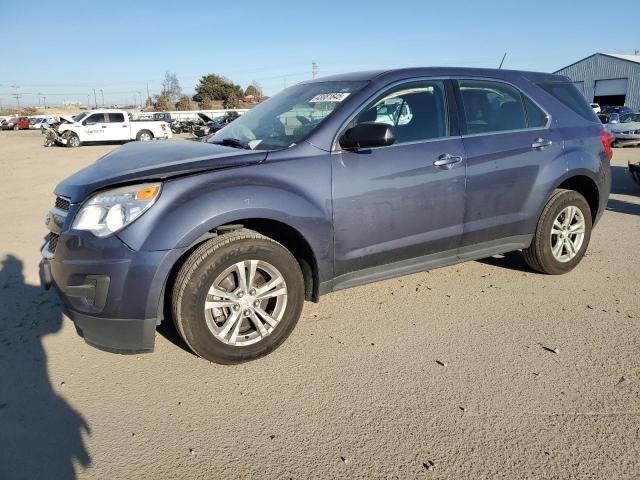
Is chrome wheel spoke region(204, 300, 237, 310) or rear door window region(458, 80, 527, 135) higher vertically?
rear door window region(458, 80, 527, 135)

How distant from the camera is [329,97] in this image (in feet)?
12.0

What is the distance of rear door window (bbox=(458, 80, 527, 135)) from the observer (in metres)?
3.94

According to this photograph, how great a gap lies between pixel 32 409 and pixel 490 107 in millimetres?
3905

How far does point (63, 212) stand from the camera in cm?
304

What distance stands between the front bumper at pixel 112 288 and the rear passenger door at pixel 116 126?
1012 inches

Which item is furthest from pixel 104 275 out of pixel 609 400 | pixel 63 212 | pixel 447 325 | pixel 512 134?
pixel 512 134

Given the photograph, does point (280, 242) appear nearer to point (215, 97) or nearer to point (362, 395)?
point (362, 395)

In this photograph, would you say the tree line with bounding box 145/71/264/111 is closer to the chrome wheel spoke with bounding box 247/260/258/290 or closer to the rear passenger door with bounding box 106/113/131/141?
the rear passenger door with bounding box 106/113/131/141

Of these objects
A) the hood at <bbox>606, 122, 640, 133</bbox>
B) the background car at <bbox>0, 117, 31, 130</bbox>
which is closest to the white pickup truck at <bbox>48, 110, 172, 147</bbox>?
the hood at <bbox>606, 122, 640, 133</bbox>

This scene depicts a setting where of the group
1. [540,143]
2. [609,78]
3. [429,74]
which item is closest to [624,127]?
[540,143]

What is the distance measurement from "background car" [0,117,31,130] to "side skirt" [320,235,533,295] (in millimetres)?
64911

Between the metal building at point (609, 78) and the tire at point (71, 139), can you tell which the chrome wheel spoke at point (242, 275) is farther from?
the metal building at point (609, 78)

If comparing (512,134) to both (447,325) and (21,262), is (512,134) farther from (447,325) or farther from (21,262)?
(21,262)

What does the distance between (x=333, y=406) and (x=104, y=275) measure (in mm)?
1471
